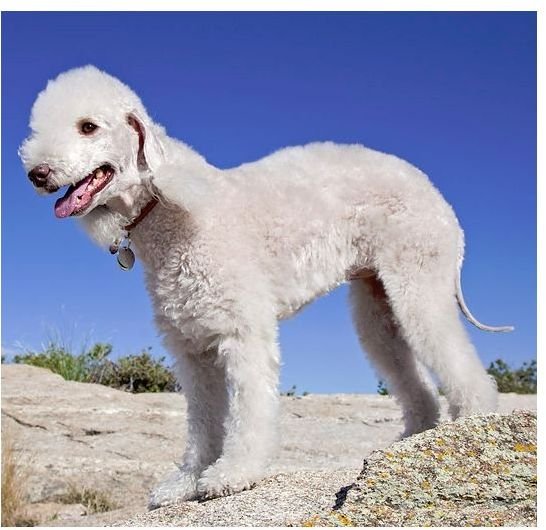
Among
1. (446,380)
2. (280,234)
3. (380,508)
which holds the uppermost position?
(280,234)

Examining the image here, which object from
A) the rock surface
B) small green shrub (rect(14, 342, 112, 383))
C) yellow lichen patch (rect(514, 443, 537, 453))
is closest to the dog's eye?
yellow lichen patch (rect(514, 443, 537, 453))

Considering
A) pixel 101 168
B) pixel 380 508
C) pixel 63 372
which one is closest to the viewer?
pixel 380 508

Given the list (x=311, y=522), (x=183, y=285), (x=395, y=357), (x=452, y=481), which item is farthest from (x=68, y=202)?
(x=395, y=357)

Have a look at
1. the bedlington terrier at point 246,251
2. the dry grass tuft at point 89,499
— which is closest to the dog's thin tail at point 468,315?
the bedlington terrier at point 246,251

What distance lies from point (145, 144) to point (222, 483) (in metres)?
1.94

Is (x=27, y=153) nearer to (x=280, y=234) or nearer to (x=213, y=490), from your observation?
(x=280, y=234)

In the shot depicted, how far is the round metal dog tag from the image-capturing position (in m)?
5.23

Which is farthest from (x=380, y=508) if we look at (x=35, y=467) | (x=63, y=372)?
(x=63, y=372)

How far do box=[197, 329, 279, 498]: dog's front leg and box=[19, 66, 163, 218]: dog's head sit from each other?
3.65 ft

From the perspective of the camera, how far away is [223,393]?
541cm

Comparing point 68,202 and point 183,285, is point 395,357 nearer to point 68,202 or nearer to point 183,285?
point 183,285

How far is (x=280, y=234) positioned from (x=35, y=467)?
14.9ft

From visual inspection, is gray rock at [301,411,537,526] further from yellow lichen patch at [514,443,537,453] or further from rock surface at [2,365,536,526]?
rock surface at [2,365,536,526]

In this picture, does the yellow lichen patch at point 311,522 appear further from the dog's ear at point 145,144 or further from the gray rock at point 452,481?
the dog's ear at point 145,144
